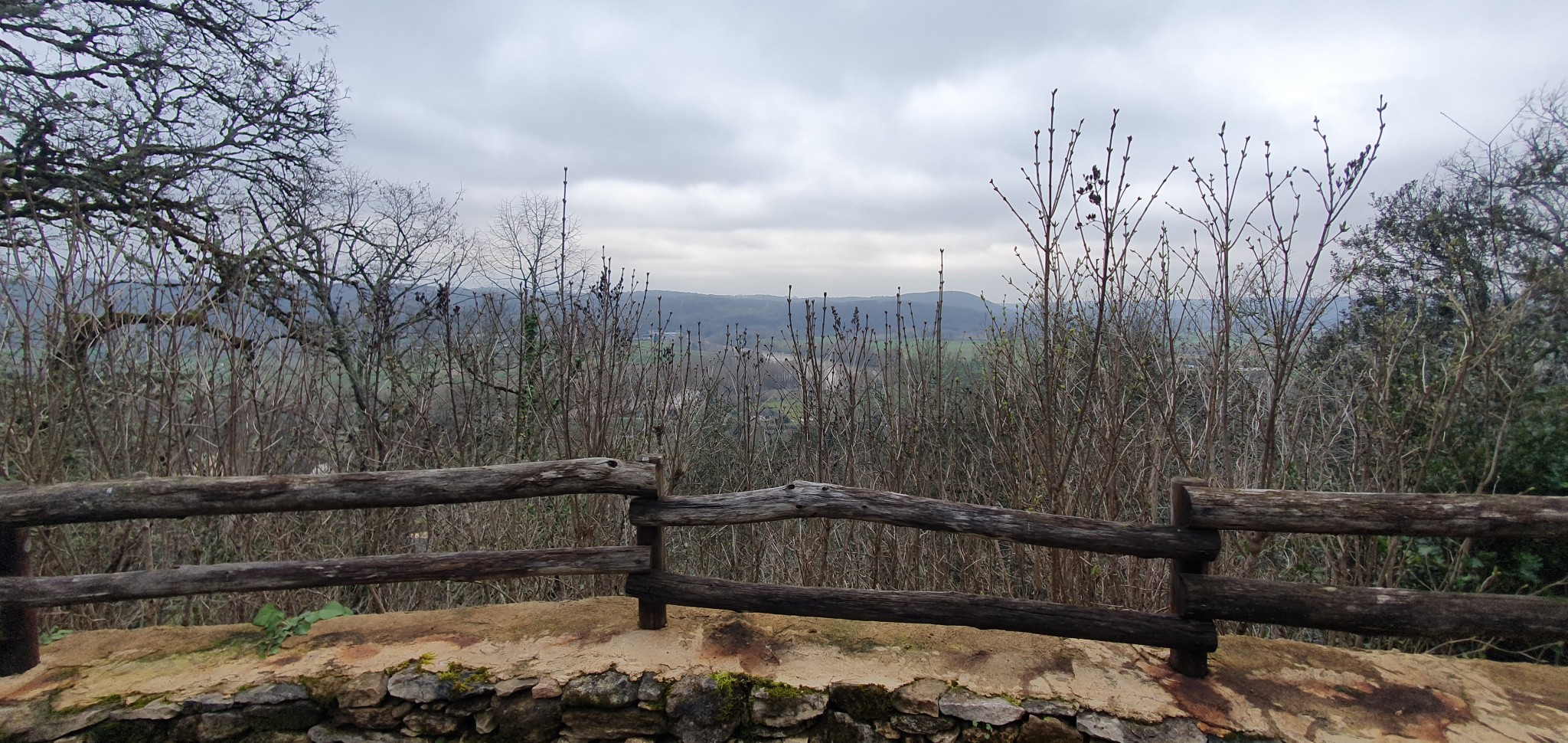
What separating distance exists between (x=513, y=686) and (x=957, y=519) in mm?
2176

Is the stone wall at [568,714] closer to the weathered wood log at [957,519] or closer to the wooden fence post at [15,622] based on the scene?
the wooden fence post at [15,622]

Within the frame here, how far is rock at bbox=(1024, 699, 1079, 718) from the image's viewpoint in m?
2.89

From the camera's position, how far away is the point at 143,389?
4.96 metres

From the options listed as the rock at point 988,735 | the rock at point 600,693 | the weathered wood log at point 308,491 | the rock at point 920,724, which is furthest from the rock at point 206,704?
the rock at point 988,735

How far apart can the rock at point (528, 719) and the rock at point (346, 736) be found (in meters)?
0.48

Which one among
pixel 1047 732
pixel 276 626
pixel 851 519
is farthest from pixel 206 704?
pixel 1047 732

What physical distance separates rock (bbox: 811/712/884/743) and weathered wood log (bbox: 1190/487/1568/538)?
5.65ft

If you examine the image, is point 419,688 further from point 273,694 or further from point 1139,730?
point 1139,730

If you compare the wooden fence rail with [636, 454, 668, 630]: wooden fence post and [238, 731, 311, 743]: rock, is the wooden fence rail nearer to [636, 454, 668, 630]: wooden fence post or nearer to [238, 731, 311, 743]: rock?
[636, 454, 668, 630]: wooden fence post

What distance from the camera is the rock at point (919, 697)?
2.97m

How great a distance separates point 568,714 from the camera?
10.2 ft

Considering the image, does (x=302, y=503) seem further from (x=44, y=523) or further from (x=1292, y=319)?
(x=1292, y=319)

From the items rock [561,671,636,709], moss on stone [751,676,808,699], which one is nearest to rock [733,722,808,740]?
moss on stone [751,676,808,699]

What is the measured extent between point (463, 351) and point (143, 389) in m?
2.16
